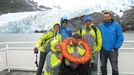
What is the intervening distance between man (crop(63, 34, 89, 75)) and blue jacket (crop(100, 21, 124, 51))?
979 mm

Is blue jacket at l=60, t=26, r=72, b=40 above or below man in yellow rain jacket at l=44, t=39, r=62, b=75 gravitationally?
above

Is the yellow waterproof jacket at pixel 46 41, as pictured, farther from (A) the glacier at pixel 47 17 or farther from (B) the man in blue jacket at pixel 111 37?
(A) the glacier at pixel 47 17

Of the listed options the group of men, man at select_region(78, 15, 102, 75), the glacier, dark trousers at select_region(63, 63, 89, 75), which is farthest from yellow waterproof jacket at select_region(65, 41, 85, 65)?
the glacier

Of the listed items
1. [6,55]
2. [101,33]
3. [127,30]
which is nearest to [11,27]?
[127,30]

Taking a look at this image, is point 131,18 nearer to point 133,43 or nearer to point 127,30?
point 127,30

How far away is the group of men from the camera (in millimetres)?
5707

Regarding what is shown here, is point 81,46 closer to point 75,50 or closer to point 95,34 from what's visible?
point 75,50

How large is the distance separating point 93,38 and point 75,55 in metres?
0.76

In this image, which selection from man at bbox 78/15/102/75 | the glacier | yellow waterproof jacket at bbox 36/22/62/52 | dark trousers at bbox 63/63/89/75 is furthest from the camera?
the glacier

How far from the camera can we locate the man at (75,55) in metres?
5.68

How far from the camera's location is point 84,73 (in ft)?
19.0

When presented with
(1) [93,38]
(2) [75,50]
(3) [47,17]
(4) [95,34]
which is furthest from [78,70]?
(3) [47,17]

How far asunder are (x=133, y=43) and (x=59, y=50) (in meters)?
2.85

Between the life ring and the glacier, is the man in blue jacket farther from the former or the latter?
the glacier
